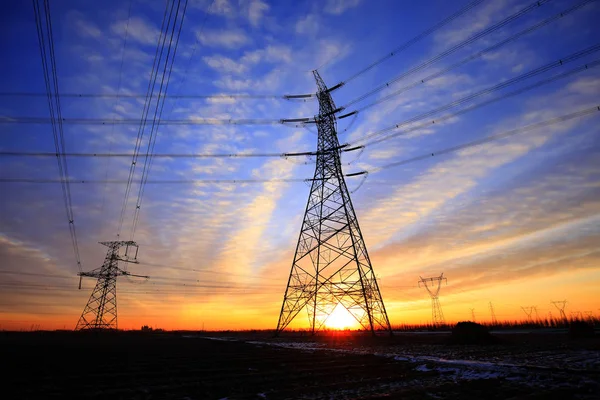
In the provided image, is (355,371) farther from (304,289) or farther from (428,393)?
(304,289)

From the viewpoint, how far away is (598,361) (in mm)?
10734

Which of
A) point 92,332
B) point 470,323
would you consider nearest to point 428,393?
point 470,323

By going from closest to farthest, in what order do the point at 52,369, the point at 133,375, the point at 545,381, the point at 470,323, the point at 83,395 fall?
the point at 83,395, the point at 545,381, the point at 133,375, the point at 52,369, the point at 470,323

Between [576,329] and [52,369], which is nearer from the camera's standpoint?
[52,369]

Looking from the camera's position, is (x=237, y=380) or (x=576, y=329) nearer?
(x=237, y=380)

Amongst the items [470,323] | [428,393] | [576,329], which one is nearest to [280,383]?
[428,393]

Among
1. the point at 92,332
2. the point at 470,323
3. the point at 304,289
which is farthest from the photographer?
the point at 92,332

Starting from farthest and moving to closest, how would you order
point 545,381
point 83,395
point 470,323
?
point 470,323
point 545,381
point 83,395

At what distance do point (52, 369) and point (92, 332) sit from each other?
55.1m

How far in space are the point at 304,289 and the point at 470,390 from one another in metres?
23.0

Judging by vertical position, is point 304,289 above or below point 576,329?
above

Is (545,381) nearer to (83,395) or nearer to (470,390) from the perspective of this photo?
(470,390)

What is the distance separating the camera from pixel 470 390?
7500 mm

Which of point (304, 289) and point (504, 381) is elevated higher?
point (304, 289)
